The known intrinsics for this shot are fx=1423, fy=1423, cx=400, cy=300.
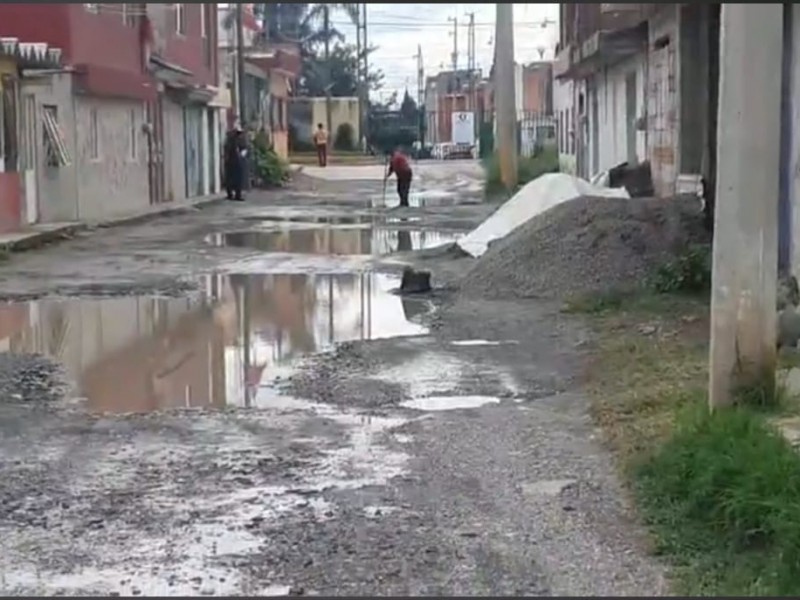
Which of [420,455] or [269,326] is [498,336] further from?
[420,455]

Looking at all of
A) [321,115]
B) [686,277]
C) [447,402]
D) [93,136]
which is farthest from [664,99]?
[321,115]

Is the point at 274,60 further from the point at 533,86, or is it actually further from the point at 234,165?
the point at 533,86

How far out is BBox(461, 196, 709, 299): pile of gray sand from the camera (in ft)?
50.9

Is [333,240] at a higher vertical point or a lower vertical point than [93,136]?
lower

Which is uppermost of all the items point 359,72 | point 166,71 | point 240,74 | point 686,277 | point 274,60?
point 359,72

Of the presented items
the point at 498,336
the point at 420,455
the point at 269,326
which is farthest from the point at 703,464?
the point at 269,326

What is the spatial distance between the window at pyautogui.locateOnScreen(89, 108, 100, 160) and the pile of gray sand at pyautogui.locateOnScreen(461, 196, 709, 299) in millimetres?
15050

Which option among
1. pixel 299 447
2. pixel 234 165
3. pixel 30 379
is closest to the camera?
pixel 299 447

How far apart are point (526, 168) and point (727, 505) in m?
37.7

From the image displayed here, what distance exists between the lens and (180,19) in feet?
133

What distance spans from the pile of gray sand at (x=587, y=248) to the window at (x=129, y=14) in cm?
1810

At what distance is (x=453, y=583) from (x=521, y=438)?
2830mm

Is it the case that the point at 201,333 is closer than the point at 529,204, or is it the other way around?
the point at 201,333

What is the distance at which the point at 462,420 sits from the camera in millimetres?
9148
